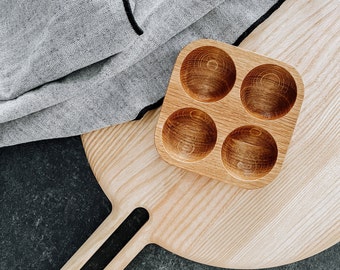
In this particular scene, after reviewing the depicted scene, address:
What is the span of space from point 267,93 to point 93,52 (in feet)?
0.82

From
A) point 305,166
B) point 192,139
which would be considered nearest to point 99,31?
point 192,139

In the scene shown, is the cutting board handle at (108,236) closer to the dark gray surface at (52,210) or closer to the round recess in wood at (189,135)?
the round recess in wood at (189,135)

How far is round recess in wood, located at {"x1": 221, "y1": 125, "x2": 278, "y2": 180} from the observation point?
632 millimetres

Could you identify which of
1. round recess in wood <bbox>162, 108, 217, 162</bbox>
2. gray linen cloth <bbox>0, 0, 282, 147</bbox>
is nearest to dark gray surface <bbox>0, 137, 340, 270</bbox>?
gray linen cloth <bbox>0, 0, 282, 147</bbox>

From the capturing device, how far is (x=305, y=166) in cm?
67

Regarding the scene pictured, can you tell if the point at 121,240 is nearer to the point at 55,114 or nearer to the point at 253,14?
the point at 55,114

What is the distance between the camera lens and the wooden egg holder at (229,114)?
0.60 metres

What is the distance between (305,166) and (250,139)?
0.09 m

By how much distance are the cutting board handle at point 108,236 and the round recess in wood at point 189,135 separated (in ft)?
0.41

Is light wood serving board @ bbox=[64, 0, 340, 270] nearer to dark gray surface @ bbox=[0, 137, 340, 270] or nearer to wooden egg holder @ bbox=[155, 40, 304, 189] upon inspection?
wooden egg holder @ bbox=[155, 40, 304, 189]

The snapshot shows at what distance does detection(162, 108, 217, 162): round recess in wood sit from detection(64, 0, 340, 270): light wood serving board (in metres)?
0.05

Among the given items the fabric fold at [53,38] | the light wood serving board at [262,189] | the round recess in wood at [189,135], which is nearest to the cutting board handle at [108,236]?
the light wood serving board at [262,189]

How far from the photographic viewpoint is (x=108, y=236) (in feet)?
2.25

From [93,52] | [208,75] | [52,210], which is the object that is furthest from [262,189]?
[52,210]
